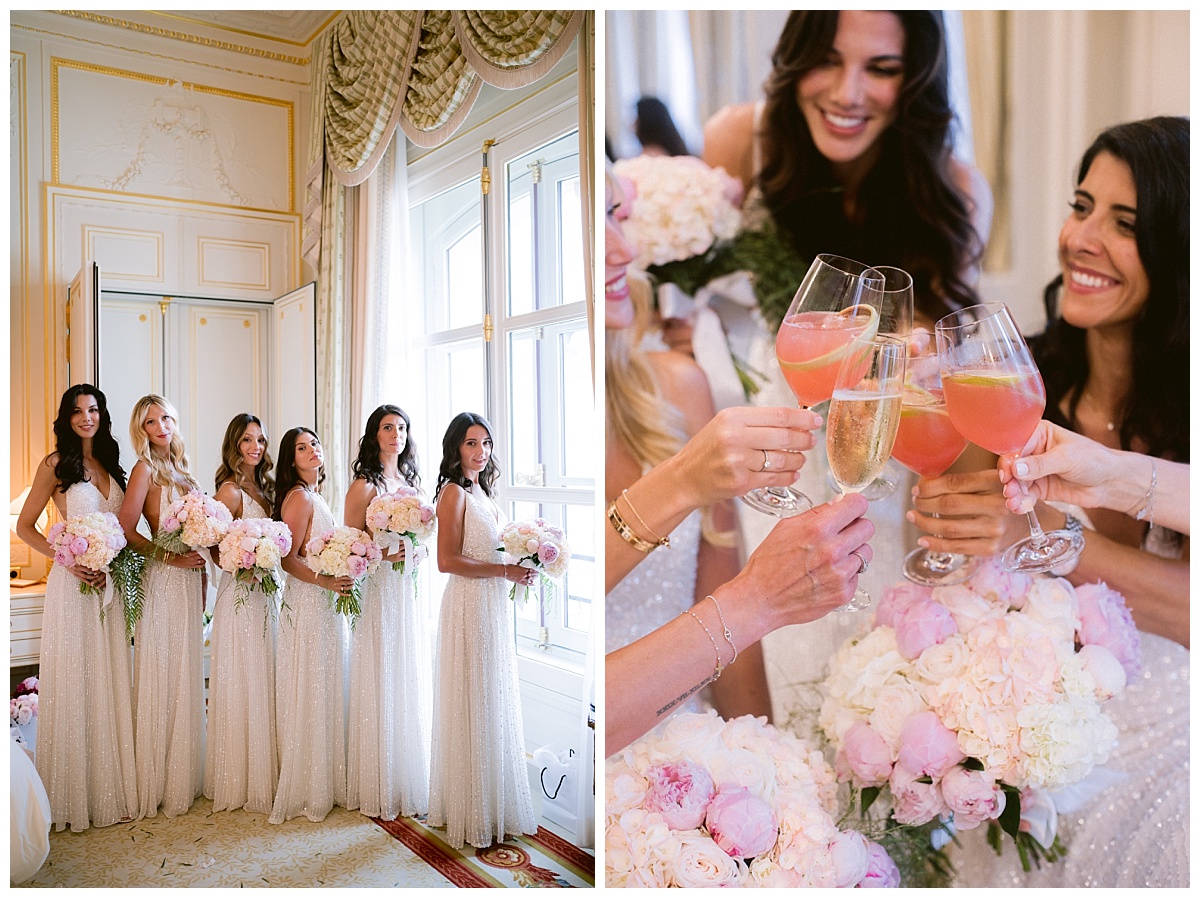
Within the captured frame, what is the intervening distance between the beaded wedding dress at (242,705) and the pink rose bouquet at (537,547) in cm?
83

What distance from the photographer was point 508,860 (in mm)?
2643

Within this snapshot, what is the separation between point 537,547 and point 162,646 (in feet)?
4.22

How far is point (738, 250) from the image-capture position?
175cm

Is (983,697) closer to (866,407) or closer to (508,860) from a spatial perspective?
(866,407)

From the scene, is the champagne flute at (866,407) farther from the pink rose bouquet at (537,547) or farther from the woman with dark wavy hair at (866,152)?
the pink rose bouquet at (537,547)

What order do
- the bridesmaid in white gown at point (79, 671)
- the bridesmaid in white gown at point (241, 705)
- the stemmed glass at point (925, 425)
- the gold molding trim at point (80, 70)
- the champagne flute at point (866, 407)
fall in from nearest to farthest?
the champagne flute at point (866, 407) → the stemmed glass at point (925, 425) → the bridesmaid in white gown at point (79, 671) → the bridesmaid in white gown at point (241, 705) → the gold molding trim at point (80, 70)

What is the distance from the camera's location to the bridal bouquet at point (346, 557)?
2830 mm

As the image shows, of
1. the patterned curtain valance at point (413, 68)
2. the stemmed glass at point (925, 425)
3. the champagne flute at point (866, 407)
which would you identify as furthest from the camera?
the patterned curtain valance at point (413, 68)

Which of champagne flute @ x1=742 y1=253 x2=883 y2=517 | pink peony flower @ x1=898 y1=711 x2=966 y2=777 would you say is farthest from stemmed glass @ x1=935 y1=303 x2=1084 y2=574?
pink peony flower @ x1=898 y1=711 x2=966 y2=777

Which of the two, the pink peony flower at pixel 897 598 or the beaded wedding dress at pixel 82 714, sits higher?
the pink peony flower at pixel 897 598

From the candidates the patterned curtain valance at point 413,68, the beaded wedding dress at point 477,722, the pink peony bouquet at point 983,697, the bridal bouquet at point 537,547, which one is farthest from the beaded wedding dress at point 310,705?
the pink peony bouquet at point 983,697

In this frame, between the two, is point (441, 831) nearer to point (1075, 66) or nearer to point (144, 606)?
point (144, 606)

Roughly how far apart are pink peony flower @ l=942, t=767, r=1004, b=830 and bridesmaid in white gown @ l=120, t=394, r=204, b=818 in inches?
90.5

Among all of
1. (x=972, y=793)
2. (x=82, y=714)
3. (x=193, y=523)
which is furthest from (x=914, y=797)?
(x=82, y=714)
